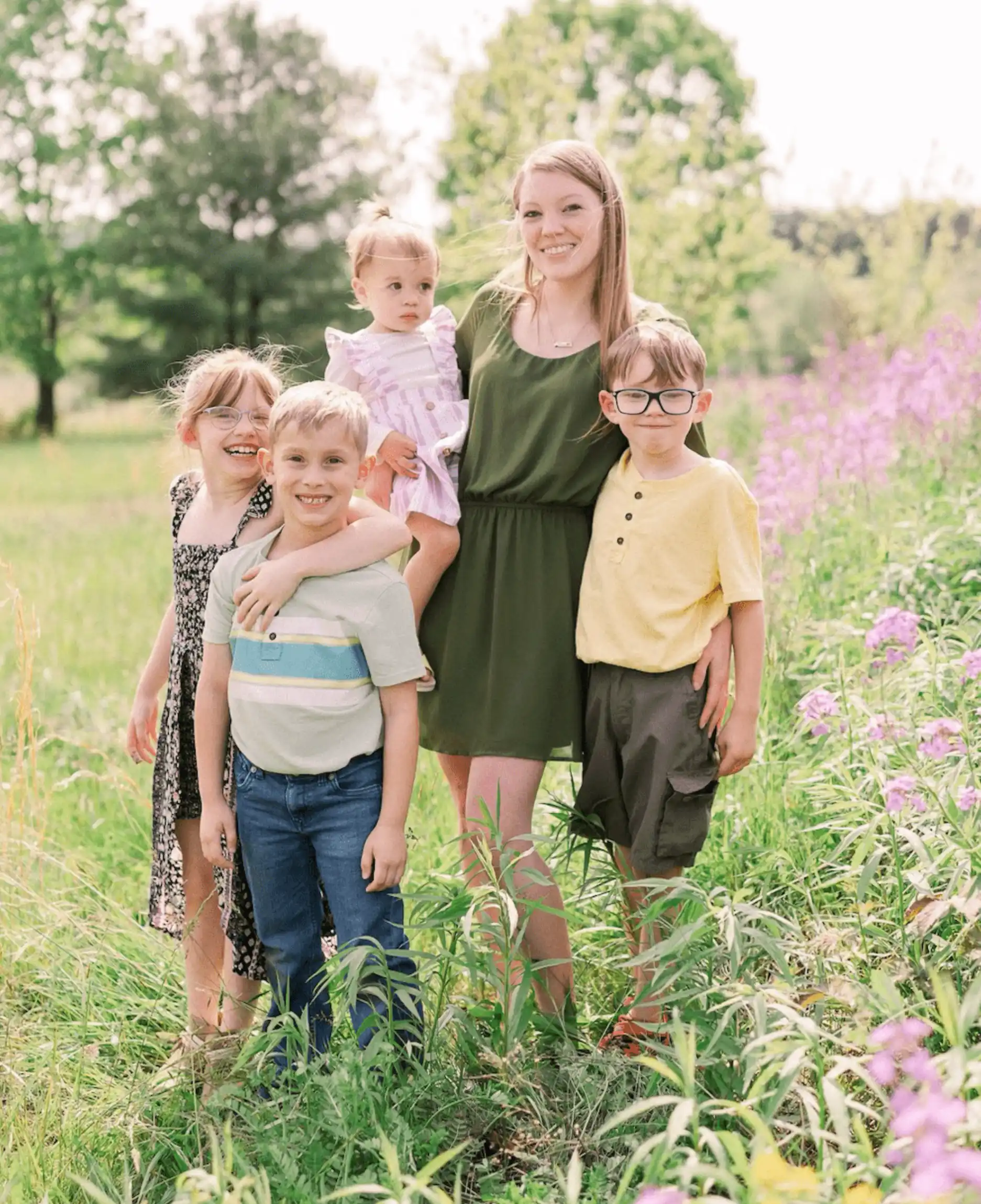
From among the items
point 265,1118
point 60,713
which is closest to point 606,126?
point 60,713

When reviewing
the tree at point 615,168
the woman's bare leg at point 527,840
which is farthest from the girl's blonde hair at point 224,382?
the tree at point 615,168

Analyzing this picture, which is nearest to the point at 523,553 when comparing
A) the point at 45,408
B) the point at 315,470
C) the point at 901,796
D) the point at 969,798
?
the point at 315,470

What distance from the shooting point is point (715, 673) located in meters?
2.68

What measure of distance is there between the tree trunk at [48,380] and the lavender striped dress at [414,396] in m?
27.3

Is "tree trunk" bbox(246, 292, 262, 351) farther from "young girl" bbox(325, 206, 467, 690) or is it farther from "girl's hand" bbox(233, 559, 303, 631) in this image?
"girl's hand" bbox(233, 559, 303, 631)

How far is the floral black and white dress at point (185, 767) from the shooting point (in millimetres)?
2721

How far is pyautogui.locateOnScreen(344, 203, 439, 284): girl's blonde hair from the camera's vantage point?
115 inches

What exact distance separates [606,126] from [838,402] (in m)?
3.73

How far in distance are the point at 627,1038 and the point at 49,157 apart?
32.0 metres

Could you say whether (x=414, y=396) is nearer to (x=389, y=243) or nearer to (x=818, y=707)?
(x=389, y=243)

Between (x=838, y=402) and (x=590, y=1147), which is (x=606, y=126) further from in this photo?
(x=590, y=1147)

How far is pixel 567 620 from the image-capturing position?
111 inches

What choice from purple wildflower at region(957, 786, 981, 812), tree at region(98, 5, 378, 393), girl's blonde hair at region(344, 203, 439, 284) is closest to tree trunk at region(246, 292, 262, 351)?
tree at region(98, 5, 378, 393)

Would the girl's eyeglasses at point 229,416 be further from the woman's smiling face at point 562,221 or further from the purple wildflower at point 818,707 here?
the purple wildflower at point 818,707
